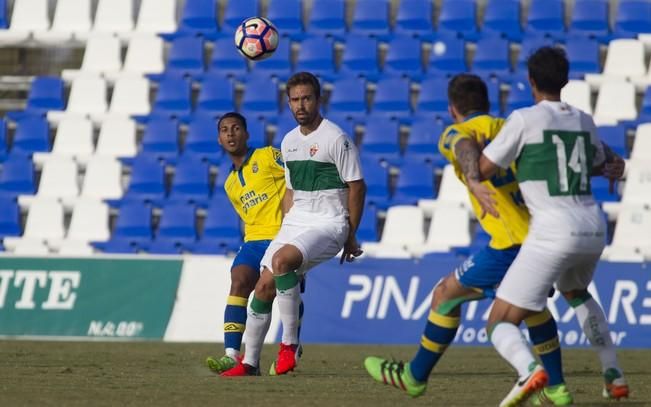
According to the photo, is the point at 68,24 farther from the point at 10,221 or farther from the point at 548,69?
the point at 548,69

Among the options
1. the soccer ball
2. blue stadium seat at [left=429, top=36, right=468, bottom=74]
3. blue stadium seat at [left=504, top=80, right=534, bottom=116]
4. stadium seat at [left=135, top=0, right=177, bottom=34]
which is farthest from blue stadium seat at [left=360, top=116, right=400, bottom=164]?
the soccer ball

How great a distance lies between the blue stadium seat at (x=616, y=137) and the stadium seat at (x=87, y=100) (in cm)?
815

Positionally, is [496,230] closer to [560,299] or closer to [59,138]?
[560,299]

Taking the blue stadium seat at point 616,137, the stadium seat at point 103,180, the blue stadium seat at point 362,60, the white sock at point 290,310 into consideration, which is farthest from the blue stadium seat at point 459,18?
the white sock at point 290,310

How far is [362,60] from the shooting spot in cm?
2069

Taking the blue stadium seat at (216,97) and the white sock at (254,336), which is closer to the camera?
the white sock at (254,336)

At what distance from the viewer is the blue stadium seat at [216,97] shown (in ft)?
66.7

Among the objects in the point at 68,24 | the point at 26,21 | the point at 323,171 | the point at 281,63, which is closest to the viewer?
the point at 323,171

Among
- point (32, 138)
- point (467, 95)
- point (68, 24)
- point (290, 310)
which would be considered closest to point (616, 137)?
point (32, 138)

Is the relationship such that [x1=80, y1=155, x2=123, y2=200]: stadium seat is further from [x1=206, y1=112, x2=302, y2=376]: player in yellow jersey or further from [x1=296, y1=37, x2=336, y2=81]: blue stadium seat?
[x1=206, y1=112, x2=302, y2=376]: player in yellow jersey

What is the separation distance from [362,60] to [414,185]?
2983 millimetres

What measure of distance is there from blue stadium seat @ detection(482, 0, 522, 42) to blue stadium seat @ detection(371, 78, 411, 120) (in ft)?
6.16

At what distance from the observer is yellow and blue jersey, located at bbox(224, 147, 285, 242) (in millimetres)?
10586

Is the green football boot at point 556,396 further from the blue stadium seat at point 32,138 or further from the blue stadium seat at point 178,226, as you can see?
the blue stadium seat at point 32,138
